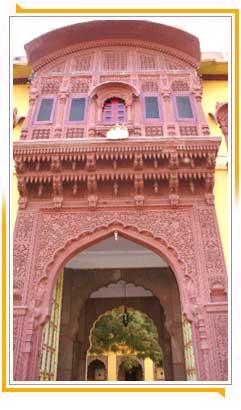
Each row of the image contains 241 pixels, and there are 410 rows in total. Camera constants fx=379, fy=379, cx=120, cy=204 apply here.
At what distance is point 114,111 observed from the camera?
7.47m

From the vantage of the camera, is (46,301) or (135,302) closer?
(46,301)

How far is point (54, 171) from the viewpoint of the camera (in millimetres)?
6457

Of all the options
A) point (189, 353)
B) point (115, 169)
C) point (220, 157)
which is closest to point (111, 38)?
point (115, 169)

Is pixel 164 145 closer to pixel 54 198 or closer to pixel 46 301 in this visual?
pixel 54 198

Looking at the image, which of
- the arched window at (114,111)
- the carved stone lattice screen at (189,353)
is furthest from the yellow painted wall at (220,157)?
the arched window at (114,111)

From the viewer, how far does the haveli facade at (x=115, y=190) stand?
5.74 meters

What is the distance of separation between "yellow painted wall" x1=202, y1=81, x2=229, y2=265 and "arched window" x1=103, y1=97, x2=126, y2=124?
175 cm

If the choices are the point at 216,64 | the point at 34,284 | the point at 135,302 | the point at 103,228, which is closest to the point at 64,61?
the point at 216,64

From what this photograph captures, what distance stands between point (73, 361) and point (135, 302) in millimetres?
2507

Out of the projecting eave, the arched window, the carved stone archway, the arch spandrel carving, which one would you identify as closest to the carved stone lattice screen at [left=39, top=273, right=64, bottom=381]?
the carved stone archway

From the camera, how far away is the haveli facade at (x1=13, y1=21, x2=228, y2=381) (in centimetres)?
574

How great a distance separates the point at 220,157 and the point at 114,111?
224 centimetres

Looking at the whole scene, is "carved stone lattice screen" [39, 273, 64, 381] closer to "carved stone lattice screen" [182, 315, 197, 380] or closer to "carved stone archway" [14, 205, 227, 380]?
"carved stone archway" [14, 205, 227, 380]

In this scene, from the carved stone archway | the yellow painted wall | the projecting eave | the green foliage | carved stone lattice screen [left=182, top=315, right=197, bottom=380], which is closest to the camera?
the carved stone archway
